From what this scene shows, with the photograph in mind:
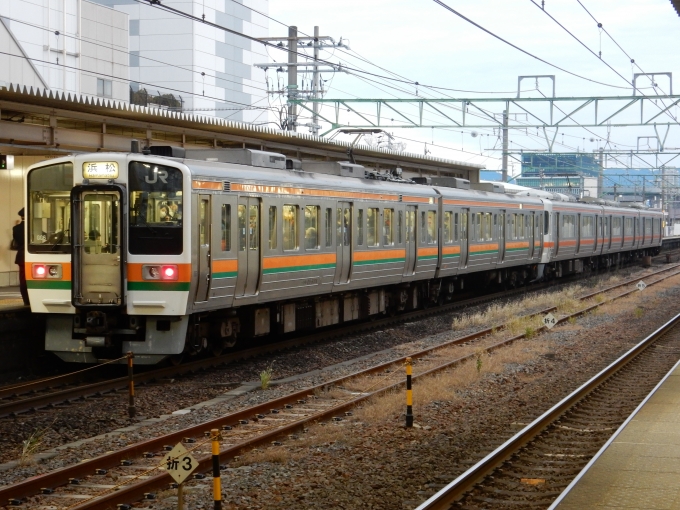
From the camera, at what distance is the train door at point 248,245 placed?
14.3 meters

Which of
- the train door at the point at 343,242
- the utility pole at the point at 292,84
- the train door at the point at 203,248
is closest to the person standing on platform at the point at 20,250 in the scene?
the train door at the point at 203,248

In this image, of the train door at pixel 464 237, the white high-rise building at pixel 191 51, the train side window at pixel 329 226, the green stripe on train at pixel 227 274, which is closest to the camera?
the green stripe on train at pixel 227 274

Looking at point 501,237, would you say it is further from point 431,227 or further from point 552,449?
point 552,449

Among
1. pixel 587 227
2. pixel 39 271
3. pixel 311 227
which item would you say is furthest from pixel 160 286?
pixel 587 227

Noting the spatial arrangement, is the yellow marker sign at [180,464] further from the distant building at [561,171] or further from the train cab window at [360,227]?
the distant building at [561,171]

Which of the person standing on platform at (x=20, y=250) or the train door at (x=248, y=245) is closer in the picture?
the train door at (x=248, y=245)

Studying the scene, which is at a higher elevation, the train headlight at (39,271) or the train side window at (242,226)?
the train side window at (242,226)

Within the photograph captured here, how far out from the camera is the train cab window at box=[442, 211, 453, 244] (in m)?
23.2

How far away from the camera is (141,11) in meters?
58.4

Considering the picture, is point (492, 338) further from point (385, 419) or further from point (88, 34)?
point (88, 34)

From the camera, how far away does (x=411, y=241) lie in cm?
2109

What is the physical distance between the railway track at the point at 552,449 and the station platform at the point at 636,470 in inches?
10.0

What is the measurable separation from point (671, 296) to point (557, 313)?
7.21 metres

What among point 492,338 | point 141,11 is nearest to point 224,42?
point 141,11
